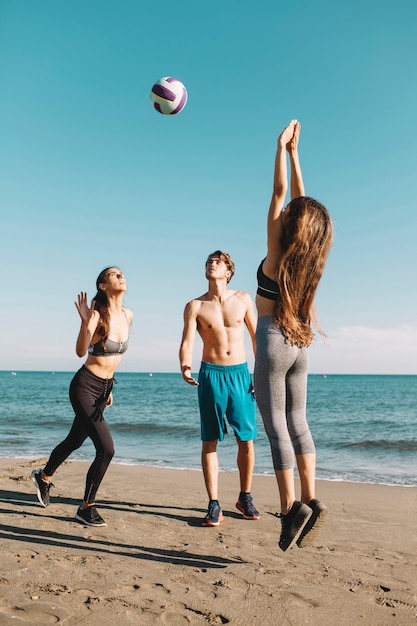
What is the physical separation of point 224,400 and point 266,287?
187cm

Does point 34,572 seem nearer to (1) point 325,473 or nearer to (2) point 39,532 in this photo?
(2) point 39,532

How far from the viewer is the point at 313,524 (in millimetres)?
3211

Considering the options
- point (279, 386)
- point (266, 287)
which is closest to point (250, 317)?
point (266, 287)

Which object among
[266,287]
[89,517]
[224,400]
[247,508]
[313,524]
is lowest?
[89,517]

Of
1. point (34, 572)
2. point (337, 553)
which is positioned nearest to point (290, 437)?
point (337, 553)

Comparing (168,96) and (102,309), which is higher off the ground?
(168,96)

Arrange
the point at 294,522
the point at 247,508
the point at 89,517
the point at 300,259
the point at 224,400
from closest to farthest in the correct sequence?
the point at 294,522, the point at 300,259, the point at 89,517, the point at 224,400, the point at 247,508

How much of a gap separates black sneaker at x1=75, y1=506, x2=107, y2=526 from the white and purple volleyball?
15.6 ft

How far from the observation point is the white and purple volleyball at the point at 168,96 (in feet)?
21.4

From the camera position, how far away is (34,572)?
3.46 m

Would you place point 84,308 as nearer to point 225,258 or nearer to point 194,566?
point 225,258

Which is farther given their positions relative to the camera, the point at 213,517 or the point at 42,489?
the point at 42,489

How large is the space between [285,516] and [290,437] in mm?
522

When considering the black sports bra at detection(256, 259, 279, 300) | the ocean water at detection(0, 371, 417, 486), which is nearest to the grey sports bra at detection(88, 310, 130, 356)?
the black sports bra at detection(256, 259, 279, 300)
